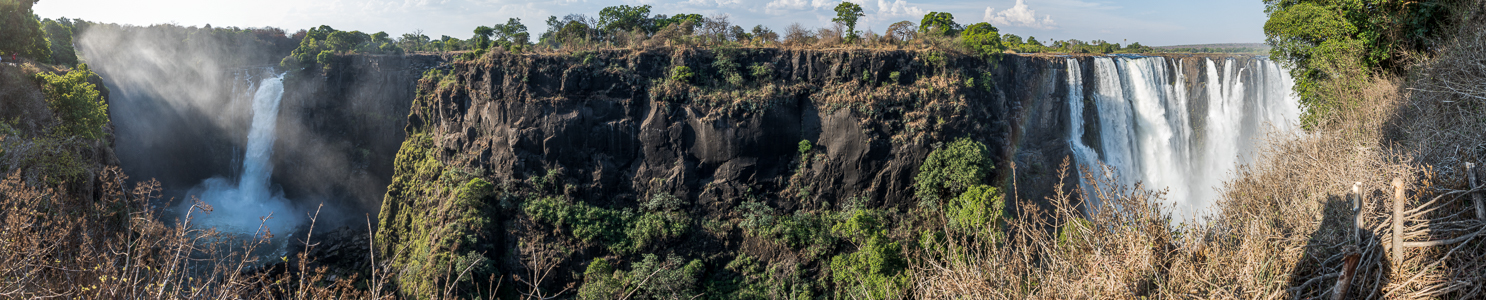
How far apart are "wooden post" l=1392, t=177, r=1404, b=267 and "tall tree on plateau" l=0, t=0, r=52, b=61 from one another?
95.9 ft

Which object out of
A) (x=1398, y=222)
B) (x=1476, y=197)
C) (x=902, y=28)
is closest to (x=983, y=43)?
(x=902, y=28)

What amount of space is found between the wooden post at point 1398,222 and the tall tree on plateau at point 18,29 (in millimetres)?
29237

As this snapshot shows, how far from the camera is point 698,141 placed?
22500 mm

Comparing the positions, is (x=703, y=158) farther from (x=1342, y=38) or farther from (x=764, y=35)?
(x=1342, y=38)

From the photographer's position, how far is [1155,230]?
5.97 meters

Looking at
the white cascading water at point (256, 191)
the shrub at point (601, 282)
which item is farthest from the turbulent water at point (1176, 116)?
the white cascading water at point (256, 191)

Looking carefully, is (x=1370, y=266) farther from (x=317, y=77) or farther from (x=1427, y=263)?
(x=317, y=77)

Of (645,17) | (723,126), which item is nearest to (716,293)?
(723,126)

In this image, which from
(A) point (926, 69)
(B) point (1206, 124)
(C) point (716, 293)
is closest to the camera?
(C) point (716, 293)

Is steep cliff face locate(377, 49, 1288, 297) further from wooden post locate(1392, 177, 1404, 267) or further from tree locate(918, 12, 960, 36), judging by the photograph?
wooden post locate(1392, 177, 1404, 267)

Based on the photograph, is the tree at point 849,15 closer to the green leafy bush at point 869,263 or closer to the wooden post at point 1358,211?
the green leafy bush at point 869,263

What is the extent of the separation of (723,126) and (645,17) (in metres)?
9.18

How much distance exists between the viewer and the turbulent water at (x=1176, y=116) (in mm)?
26422

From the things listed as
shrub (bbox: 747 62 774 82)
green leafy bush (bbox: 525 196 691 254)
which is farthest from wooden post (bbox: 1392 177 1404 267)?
shrub (bbox: 747 62 774 82)
